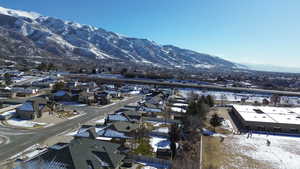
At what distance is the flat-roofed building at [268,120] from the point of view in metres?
40.4

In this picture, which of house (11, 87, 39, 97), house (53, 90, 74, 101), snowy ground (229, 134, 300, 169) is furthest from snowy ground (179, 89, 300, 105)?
house (11, 87, 39, 97)

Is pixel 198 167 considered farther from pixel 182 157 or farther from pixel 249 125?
pixel 249 125

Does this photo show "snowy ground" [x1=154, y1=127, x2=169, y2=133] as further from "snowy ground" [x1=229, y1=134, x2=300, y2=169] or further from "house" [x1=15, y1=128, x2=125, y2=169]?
"house" [x1=15, y1=128, x2=125, y2=169]

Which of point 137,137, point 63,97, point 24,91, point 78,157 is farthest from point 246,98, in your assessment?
point 24,91

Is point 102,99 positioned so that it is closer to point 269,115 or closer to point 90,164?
point 90,164

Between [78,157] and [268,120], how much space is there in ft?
138

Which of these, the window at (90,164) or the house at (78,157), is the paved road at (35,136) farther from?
the window at (90,164)

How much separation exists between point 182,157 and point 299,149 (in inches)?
865

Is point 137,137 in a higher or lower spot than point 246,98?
lower

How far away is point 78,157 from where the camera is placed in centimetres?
1672

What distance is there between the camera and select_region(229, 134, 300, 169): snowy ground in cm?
2616

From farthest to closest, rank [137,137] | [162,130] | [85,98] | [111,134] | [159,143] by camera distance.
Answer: [85,98]
[162,130]
[137,137]
[159,143]
[111,134]

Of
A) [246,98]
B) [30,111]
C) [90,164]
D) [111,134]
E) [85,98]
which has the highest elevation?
[85,98]

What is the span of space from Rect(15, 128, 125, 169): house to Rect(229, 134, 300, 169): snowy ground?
2022 cm
